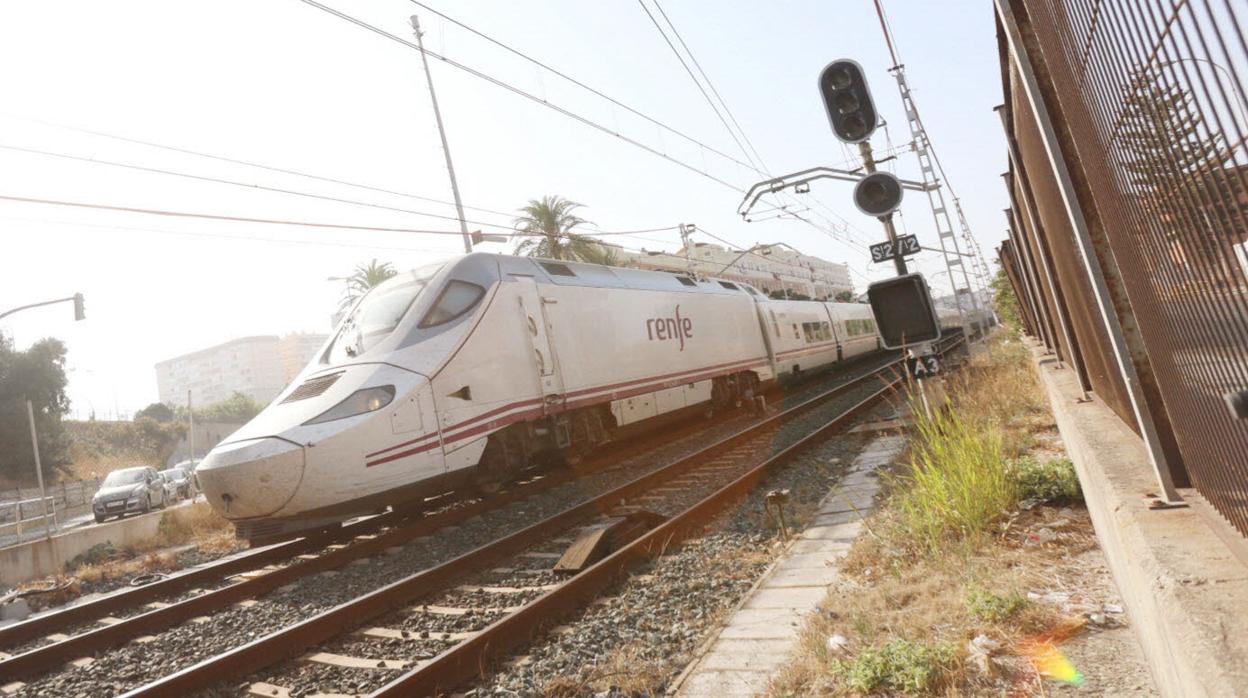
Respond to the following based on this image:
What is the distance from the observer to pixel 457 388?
7.59 m

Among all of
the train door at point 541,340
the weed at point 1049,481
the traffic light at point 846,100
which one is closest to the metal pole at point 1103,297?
the weed at point 1049,481

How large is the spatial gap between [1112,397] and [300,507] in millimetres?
6295

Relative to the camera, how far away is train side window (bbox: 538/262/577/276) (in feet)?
32.6

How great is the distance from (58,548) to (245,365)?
12584 cm

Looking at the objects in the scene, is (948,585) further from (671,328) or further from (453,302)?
(671,328)

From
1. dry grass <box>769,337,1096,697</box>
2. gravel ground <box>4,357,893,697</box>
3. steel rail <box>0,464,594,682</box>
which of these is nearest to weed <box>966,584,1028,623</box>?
dry grass <box>769,337,1096,697</box>

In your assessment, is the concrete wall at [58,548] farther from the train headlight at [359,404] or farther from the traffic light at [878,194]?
the traffic light at [878,194]

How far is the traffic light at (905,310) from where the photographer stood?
18.9 feet

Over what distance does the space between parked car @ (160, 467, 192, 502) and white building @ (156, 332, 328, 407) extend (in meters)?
95.0

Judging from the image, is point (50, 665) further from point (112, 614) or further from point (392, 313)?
point (392, 313)

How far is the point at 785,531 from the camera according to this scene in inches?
214

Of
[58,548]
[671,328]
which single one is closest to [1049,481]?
[671,328]

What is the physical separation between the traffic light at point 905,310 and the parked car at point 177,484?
23.8 m

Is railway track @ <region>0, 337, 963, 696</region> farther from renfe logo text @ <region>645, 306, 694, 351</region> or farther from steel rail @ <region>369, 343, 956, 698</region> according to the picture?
renfe logo text @ <region>645, 306, 694, 351</region>
